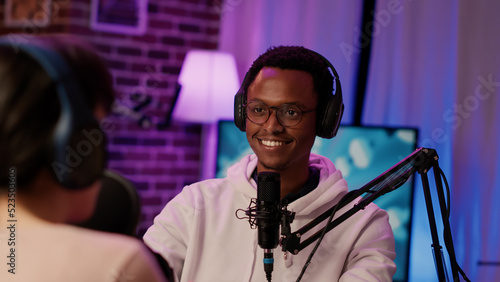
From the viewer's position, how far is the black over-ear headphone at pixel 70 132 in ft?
1.67

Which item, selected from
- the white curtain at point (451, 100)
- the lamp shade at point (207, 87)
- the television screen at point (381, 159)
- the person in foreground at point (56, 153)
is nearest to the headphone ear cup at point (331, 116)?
the person in foreground at point (56, 153)

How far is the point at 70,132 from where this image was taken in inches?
20.1

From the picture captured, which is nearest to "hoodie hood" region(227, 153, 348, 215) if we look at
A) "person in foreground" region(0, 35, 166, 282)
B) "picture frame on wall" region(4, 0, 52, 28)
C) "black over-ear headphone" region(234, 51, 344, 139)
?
"black over-ear headphone" region(234, 51, 344, 139)

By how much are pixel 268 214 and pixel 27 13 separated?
3112mm

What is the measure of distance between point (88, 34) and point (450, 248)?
9.88 ft

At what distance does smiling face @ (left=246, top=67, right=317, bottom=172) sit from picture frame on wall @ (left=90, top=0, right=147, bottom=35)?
2217 mm

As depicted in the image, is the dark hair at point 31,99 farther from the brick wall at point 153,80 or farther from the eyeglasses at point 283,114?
the brick wall at point 153,80

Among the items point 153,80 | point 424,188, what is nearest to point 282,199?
point 424,188

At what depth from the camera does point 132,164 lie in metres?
3.89

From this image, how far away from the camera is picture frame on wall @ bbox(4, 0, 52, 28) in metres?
3.77

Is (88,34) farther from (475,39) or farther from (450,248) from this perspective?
(450,248)

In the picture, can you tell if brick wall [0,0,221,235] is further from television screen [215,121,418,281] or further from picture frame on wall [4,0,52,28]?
television screen [215,121,418,281]

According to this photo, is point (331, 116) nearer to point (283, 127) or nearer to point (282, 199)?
point (283, 127)

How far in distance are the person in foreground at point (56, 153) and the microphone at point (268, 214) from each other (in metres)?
0.74
